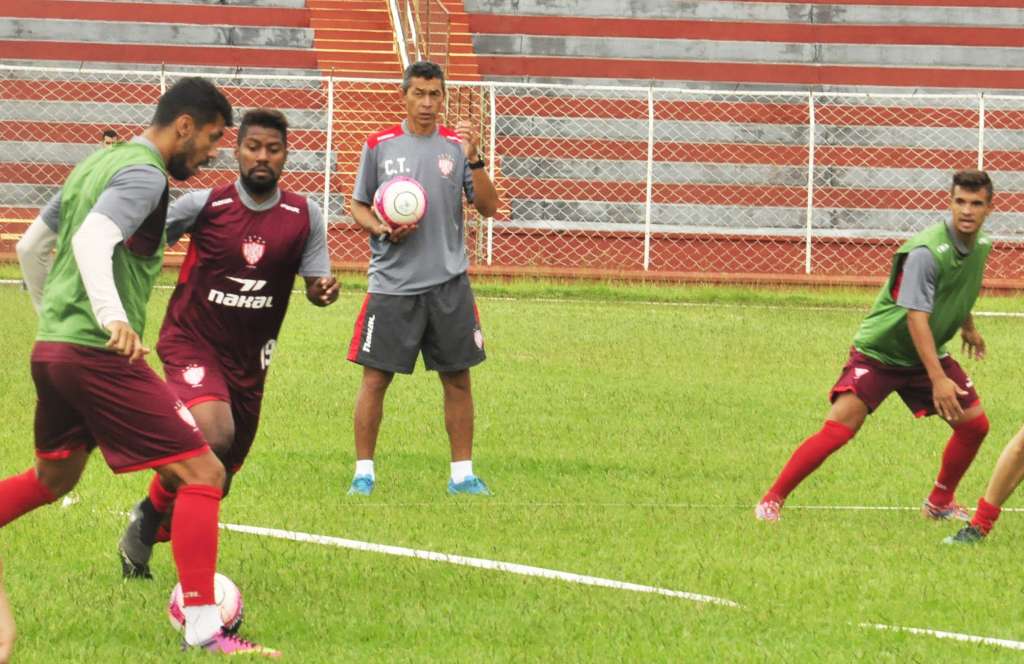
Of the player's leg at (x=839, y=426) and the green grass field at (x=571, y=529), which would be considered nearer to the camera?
the green grass field at (x=571, y=529)

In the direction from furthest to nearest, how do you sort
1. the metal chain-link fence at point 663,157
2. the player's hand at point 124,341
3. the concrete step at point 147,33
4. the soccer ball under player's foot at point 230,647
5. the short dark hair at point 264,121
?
1. the concrete step at point 147,33
2. the metal chain-link fence at point 663,157
3. the short dark hair at point 264,121
4. the soccer ball under player's foot at point 230,647
5. the player's hand at point 124,341

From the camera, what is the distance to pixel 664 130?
2542 cm

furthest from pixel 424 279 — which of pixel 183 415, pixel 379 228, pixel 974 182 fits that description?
pixel 183 415

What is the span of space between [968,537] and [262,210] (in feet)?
11.3

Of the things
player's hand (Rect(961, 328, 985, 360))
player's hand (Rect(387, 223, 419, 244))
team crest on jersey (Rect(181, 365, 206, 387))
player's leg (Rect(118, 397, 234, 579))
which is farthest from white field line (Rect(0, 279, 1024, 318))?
player's leg (Rect(118, 397, 234, 579))

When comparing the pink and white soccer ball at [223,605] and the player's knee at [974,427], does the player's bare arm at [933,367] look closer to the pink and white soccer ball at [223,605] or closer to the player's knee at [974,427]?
the player's knee at [974,427]

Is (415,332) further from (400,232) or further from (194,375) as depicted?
(194,375)

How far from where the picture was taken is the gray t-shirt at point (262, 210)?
25.0ft

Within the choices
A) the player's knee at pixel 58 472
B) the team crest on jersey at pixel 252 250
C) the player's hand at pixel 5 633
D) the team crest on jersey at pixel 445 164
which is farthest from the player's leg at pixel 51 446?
the team crest on jersey at pixel 445 164

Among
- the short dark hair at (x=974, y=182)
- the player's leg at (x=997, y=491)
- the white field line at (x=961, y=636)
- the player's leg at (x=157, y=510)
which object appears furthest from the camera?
the short dark hair at (x=974, y=182)

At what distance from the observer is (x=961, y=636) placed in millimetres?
6441

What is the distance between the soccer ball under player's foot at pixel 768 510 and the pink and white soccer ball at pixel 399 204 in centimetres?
234

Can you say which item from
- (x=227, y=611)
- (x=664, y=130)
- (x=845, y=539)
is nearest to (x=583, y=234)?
(x=664, y=130)

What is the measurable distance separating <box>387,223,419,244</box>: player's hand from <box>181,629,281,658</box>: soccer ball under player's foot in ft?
12.8
